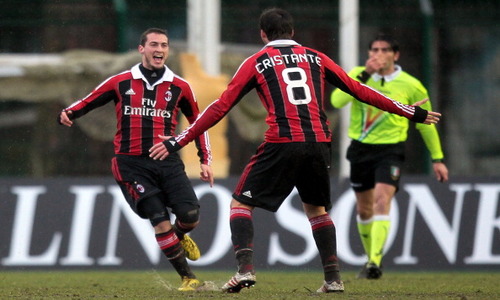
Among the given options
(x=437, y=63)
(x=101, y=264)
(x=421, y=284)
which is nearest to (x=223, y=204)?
(x=101, y=264)

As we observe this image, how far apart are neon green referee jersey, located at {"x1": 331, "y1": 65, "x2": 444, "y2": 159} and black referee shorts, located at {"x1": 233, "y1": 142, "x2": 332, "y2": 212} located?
3.05 m

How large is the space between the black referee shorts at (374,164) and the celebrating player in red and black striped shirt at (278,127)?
9.42 feet

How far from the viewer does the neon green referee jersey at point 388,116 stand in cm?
1170

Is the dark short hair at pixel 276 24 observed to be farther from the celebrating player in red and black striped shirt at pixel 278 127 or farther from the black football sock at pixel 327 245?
the black football sock at pixel 327 245

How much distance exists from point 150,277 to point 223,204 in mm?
1750

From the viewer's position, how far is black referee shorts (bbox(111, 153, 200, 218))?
975 cm

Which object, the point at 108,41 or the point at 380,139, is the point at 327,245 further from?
the point at 108,41

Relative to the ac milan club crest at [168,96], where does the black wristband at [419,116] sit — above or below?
below

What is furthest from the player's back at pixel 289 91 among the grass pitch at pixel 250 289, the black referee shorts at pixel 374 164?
the black referee shorts at pixel 374 164

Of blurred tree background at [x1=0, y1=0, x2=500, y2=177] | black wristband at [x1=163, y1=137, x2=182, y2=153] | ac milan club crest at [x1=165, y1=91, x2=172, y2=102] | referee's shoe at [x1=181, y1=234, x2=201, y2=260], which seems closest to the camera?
black wristband at [x1=163, y1=137, x2=182, y2=153]

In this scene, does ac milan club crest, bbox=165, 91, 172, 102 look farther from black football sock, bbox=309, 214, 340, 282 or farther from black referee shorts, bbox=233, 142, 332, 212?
black football sock, bbox=309, 214, 340, 282

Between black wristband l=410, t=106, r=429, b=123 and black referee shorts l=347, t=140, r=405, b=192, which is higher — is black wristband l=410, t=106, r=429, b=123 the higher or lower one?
the higher one

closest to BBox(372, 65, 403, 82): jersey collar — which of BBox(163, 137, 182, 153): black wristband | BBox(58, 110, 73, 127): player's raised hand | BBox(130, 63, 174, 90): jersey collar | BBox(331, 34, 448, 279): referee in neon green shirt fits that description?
BBox(331, 34, 448, 279): referee in neon green shirt

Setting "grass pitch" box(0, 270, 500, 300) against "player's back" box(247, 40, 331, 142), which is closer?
"player's back" box(247, 40, 331, 142)
